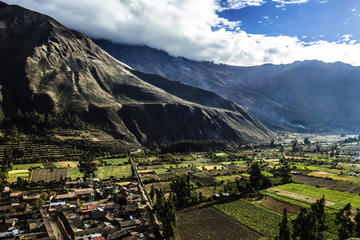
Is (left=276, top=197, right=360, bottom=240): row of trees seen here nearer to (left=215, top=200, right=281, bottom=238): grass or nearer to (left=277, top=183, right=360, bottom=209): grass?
(left=215, top=200, right=281, bottom=238): grass

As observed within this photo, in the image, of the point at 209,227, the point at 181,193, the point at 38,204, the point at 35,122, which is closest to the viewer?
the point at 209,227

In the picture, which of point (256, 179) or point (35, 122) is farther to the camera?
point (35, 122)

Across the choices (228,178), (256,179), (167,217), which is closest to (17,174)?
(167,217)

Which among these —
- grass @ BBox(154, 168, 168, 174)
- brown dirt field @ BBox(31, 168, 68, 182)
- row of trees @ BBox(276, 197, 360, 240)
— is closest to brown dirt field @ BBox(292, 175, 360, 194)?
row of trees @ BBox(276, 197, 360, 240)

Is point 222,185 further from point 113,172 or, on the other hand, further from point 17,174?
point 17,174

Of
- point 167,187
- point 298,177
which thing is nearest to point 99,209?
point 167,187

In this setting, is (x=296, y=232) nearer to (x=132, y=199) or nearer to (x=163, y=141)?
(x=132, y=199)

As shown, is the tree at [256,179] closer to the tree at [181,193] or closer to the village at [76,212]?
the tree at [181,193]
